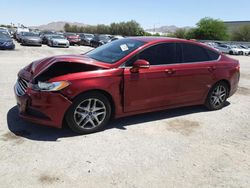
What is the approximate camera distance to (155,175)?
3.31 meters

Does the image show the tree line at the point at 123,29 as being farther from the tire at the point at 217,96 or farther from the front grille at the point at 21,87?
the front grille at the point at 21,87

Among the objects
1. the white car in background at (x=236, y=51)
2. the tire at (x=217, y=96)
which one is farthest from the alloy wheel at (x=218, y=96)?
the white car in background at (x=236, y=51)

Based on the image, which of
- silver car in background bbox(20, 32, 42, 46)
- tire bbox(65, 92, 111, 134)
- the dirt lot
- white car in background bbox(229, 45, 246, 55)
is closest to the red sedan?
tire bbox(65, 92, 111, 134)

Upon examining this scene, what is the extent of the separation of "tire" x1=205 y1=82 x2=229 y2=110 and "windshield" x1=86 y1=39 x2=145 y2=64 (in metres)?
2.10

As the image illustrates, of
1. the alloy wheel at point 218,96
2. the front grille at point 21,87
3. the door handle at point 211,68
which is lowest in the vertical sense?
the alloy wheel at point 218,96

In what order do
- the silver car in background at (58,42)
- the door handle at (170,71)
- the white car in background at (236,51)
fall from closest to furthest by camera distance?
the door handle at (170,71), the silver car in background at (58,42), the white car in background at (236,51)

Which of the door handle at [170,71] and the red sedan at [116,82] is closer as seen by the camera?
the red sedan at [116,82]

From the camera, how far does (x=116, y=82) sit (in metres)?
4.46

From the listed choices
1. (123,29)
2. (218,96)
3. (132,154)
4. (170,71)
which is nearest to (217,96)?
(218,96)

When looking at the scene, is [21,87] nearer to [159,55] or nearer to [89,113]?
[89,113]

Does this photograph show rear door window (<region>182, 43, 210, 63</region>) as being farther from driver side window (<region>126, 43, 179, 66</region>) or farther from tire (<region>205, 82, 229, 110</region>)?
tire (<region>205, 82, 229, 110</region>)

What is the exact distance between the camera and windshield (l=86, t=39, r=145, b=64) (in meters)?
4.76

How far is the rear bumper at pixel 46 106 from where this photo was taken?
13.2 feet

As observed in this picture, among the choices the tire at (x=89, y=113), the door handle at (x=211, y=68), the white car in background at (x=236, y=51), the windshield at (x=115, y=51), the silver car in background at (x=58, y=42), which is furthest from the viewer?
the white car in background at (x=236, y=51)
